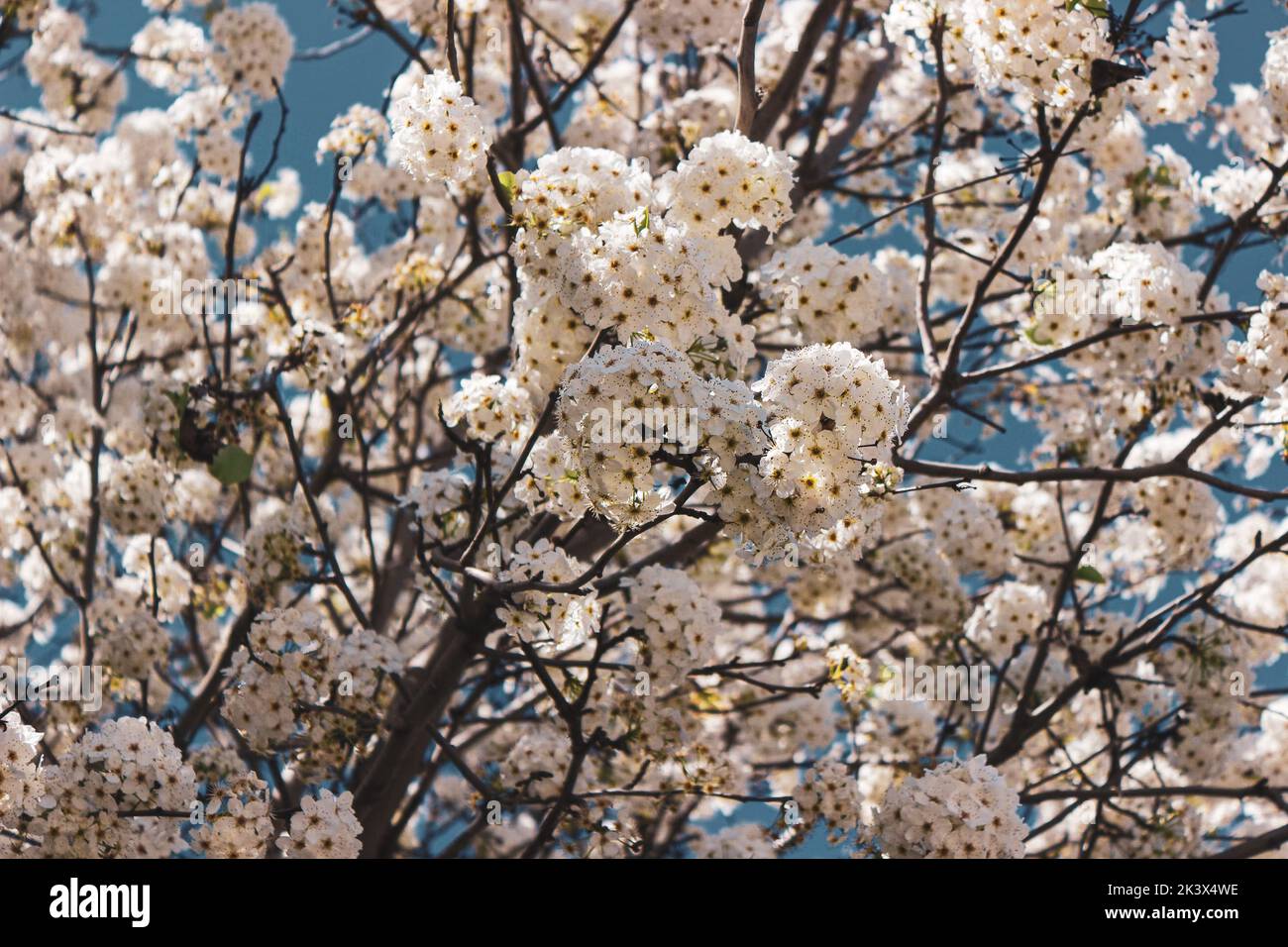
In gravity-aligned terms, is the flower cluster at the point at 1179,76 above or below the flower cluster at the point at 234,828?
above

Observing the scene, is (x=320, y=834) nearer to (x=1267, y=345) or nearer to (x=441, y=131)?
(x=441, y=131)

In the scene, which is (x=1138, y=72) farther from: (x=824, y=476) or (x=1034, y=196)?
(x=824, y=476)

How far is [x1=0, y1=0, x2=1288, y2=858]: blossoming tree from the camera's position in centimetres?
504

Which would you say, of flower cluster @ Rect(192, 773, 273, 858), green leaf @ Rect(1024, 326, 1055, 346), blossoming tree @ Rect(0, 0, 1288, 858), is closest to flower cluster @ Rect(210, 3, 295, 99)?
blossoming tree @ Rect(0, 0, 1288, 858)

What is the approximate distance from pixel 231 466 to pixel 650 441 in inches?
130

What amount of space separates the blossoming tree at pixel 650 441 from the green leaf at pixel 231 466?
0.06 feet

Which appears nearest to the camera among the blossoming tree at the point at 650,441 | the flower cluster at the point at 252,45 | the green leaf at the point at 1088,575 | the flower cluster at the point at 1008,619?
the blossoming tree at the point at 650,441

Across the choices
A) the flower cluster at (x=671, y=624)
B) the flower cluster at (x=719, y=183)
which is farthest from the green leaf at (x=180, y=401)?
the flower cluster at (x=719, y=183)

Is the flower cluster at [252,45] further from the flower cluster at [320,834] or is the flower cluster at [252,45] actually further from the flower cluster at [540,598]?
the flower cluster at [320,834]

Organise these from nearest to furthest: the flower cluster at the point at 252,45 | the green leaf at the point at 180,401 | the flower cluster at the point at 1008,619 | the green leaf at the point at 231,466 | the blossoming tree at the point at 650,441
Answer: the blossoming tree at the point at 650,441 → the green leaf at the point at 231,466 → the green leaf at the point at 180,401 → the flower cluster at the point at 1008,619 → the flower cluster at the point at 252,45

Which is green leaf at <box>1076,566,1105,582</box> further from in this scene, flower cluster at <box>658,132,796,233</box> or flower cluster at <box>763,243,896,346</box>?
flower cluster at <box>658,132,796,233</box>

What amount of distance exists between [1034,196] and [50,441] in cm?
791

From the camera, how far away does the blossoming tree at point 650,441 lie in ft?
16.5
